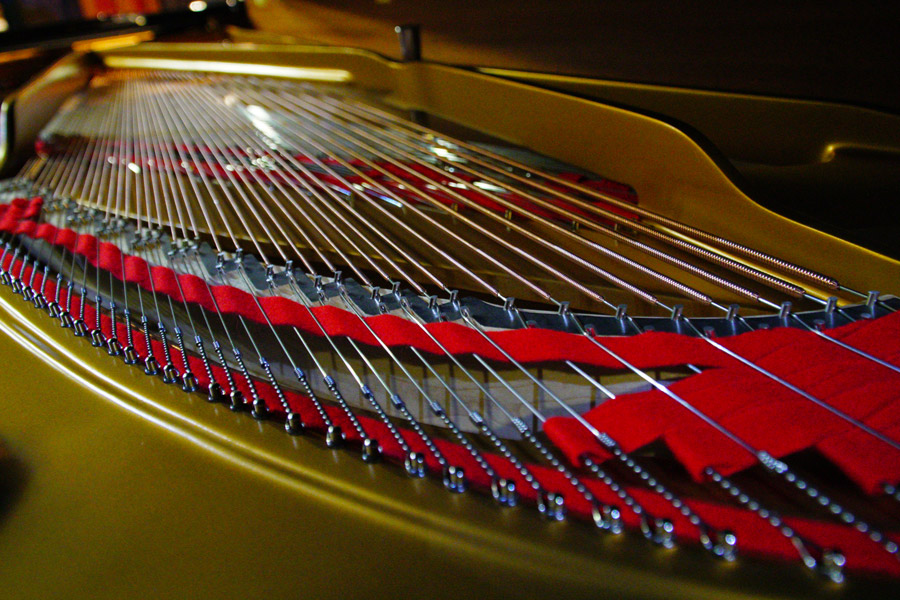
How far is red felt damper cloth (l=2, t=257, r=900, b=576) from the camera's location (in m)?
0.60

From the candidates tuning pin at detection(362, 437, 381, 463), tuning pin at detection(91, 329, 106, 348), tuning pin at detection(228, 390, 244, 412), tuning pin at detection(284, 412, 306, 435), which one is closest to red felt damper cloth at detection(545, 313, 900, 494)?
tuning pin at detection(362, 437, 381, 463)

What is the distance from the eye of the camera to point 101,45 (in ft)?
11.2

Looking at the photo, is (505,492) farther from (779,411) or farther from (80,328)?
(80,328)

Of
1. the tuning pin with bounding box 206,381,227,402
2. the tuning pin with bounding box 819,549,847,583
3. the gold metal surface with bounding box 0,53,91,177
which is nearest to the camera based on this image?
the tuning pin with bounding box 819,549,847,583

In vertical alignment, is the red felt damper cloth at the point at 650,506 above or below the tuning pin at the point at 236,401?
below

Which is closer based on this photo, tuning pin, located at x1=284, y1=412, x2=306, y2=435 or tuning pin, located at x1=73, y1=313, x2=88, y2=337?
tuning pin, located at x1=284, y1=412, x2=306, y2=435

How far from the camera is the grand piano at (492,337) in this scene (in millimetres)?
650

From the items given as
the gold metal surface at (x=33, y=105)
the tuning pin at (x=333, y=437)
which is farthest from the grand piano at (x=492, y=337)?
the gold metal surface at (x=33, y=105)

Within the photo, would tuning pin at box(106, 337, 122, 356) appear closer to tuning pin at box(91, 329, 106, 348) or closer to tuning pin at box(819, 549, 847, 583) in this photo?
tuning pin at box(91, 329, 106, 348)

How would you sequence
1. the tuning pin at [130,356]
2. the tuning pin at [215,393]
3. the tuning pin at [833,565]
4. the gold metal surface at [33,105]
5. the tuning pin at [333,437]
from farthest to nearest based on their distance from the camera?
the gold metal surface at [33,105], the tuning pin at [130,356], the tuning pin at [215,393], the tuning pin at [333,437], the tuning pin at [833,565]

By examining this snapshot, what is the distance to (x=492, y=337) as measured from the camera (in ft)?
3.29

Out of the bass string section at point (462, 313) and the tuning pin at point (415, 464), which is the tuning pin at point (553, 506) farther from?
the tuning pin at point (415, 464)

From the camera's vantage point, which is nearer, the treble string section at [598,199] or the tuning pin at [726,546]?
the tuning pin at [726,546]

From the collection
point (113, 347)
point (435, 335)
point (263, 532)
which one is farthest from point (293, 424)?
point (113, 347)
